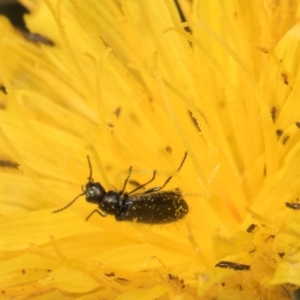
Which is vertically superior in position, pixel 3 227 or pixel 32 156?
pixel 32 156

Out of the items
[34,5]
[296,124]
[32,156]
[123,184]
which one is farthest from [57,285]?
[34,5]

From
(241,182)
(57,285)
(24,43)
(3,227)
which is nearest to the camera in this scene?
(57,285)

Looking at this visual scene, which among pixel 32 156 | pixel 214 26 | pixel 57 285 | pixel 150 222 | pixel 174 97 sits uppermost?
pixel 214 26

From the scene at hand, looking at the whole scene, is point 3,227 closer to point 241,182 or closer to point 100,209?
point 100,209

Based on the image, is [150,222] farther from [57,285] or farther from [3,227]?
[3,227]

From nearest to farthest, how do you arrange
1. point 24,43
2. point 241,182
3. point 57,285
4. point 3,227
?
point 57,285, point 3,227, point 241,182, point 24,43

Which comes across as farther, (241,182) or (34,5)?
(34,5)

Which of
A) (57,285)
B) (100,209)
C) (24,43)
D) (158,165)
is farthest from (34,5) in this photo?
(57,285)
